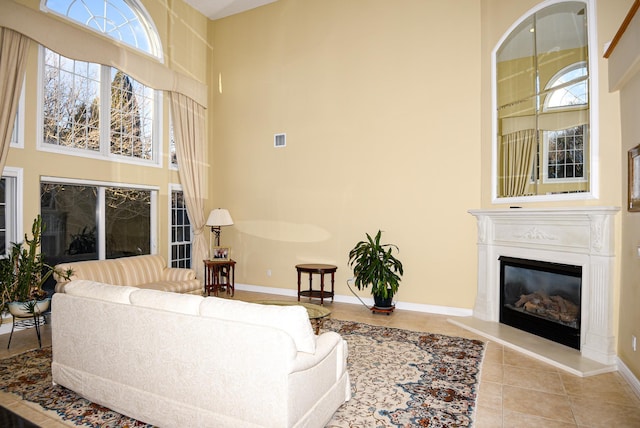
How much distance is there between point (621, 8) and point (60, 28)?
6.38m

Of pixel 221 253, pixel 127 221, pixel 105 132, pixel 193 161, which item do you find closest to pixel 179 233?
pixel 221 253

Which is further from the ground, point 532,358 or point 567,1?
point 567,1

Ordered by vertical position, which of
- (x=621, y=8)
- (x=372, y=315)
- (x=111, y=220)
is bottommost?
(x=372, y=315)

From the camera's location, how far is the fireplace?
12.9ft

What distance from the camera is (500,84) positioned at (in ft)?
15.9

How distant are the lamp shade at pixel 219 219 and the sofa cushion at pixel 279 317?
4.31 m

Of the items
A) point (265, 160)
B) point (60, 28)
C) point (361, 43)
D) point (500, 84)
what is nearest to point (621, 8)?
point (500, 84)

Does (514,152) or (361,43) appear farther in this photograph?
(361,43)

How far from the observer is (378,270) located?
5219 mm

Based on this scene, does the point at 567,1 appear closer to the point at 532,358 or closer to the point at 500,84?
the point at 500,84

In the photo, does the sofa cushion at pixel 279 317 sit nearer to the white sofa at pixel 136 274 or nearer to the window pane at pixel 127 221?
the white sofa at pixel 136 274

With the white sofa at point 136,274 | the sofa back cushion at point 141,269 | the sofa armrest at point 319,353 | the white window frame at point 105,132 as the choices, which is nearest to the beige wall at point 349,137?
the white window frame at point 105,132

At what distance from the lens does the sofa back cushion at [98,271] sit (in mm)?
4480

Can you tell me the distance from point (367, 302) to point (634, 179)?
12.2 ft
